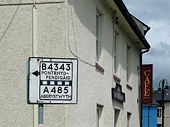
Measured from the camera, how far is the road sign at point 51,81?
472cm

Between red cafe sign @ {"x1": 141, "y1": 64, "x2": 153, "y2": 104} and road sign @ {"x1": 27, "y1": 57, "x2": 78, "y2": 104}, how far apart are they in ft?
50.9

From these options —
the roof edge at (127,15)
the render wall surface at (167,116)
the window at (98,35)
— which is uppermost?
the roof edge at (127,15)

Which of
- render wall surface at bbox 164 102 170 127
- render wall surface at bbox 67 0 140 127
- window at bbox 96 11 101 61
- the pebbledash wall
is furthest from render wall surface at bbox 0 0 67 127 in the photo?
render wall surface at bbox 164 102 170 127

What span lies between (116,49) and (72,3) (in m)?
6.32

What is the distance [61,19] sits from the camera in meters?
8.31

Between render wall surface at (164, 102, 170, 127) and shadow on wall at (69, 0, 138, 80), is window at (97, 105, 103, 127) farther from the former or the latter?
render wall surface at (164, 102, 170, 127)

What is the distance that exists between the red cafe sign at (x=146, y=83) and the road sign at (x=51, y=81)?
15501 mm

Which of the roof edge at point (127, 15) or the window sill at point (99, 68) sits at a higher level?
the roof edge at point (127, 15)

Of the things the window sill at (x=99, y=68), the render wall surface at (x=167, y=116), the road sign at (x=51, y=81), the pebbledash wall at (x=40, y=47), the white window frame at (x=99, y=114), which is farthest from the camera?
the render wall surface at (x=167, y=116)

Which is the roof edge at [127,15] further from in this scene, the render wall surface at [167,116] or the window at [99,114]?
the render wall surface at [167,116]

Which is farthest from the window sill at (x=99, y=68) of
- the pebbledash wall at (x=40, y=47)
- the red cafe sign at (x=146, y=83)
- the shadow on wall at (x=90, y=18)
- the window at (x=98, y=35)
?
the red cafe sign at (x=146, y=83)

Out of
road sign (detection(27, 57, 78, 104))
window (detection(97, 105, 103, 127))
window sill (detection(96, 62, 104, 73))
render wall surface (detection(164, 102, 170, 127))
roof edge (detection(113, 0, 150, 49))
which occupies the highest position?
roof edge (detection(113, 0, 150, 49))

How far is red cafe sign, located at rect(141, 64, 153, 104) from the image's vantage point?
20.0m

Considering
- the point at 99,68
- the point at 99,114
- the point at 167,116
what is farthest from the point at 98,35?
the point at 167,116
